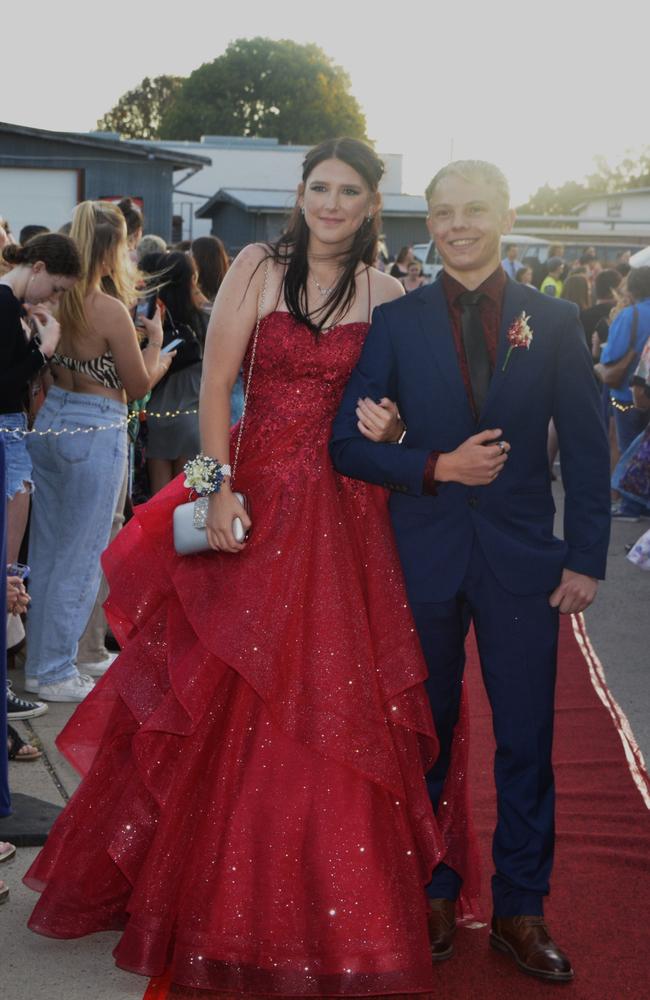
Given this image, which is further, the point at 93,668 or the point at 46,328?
the point at 93,668

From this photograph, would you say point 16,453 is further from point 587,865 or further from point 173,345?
point 587,865

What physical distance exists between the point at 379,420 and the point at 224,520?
54 centimetres

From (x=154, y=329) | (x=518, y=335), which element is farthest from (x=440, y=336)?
(x=154, y=329)

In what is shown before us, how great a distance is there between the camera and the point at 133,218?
8703 mm

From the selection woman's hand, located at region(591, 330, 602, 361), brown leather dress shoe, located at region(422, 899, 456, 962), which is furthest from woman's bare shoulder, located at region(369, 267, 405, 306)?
woman's hand, located at region(591, 330, 602, 361)

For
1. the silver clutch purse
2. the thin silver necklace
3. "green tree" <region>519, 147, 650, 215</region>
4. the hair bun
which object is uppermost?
"green tree" <region>519, 147, 650, 215</region>

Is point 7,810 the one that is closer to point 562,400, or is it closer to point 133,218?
point 562,400

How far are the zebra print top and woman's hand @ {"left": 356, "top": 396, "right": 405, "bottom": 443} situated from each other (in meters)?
2.84

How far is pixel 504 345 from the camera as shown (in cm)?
379

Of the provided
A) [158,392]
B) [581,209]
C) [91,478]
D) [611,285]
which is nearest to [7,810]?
[91,478]

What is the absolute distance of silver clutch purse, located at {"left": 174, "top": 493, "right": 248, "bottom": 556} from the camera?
157 inches

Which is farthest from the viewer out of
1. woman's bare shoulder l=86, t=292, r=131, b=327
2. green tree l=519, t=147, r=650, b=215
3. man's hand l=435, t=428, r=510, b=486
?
green tree l=519, t=147, r=650, b=215

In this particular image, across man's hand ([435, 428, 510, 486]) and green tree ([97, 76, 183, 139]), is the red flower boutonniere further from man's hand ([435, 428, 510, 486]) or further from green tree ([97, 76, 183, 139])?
green tree ([97, 76, 183, 139])

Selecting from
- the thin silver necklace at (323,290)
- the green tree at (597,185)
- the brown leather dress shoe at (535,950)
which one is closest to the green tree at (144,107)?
the green tree at (597,185)
